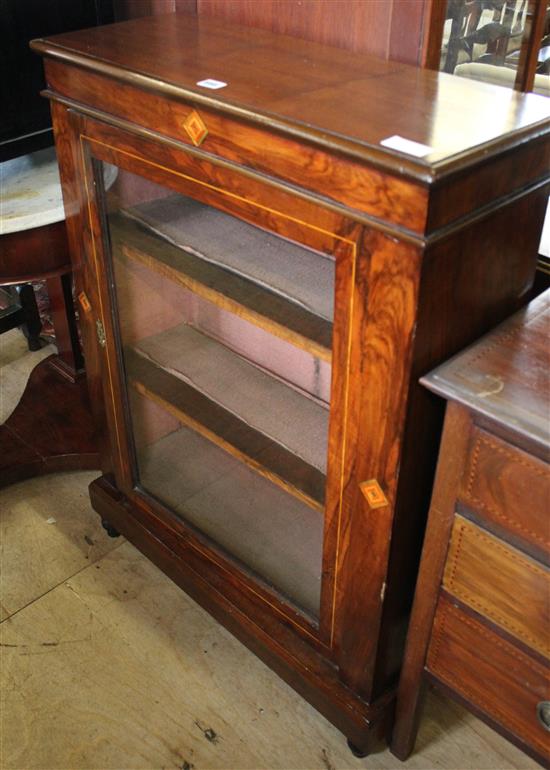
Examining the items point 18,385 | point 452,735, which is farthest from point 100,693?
point 18,385

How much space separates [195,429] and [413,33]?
65 centimetres

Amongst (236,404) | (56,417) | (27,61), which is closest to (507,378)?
(236,404)

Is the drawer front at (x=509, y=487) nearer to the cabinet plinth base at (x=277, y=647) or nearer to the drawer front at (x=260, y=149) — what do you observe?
the drawer front at (x=260, y=149)

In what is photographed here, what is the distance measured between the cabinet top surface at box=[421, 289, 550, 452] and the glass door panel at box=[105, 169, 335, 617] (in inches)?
6.4

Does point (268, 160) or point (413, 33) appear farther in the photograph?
point (413, 33)

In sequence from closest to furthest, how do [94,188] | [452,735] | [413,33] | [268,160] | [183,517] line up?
[268,160]
[413,33]
[94,188]
[452,735]
[183,517]

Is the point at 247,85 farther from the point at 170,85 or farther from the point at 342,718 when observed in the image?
the point at 342,718

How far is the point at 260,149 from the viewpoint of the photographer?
859 mm

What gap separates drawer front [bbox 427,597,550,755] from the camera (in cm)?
93

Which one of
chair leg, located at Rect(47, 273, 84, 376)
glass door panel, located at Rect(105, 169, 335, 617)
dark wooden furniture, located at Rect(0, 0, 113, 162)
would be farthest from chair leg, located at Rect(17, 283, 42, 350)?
glass door panel, located at Rect(105, 169, 335, 617)

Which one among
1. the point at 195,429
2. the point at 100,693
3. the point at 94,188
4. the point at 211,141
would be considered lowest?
the point at 100,693

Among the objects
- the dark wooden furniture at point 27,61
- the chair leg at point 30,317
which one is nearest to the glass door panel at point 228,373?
the dark wooden furniture at point 27,61

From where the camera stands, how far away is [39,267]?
1.32 metres

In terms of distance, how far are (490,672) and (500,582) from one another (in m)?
0.15
